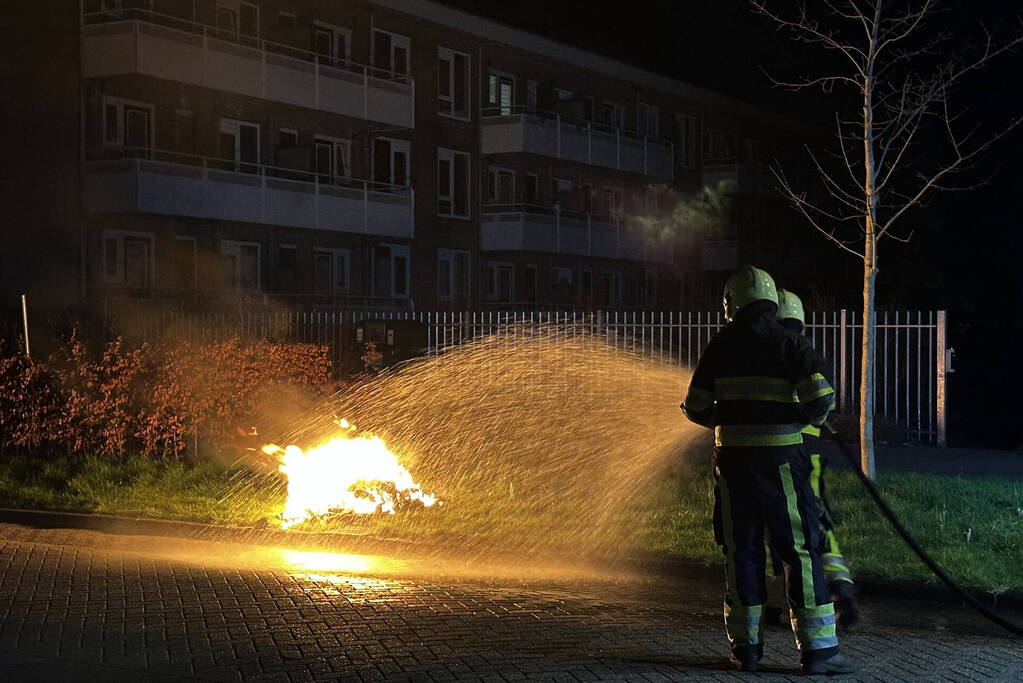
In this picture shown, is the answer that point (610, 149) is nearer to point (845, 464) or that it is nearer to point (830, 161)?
point (830, 161)

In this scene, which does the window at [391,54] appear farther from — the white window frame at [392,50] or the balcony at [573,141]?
the balcony at [573,141]

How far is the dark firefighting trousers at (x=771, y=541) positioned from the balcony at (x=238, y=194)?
Result: 23.4 metres

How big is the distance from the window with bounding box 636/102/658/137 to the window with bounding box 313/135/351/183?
14114 millimetres

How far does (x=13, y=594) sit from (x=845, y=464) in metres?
9.39

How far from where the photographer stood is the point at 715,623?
8.09 metres

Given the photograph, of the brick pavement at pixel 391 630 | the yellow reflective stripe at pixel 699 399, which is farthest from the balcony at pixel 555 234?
the yellow reflective stripe at pixel 699 399

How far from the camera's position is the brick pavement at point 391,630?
6.82 meters

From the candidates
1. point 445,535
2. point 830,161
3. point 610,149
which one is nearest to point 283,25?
point 610,149

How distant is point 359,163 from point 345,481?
935 inches

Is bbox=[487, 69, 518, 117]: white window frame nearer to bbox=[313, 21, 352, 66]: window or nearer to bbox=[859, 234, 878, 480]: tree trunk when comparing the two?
bbox=[313, 21, 352, 66]: window

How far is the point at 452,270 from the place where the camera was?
3844 centimetres

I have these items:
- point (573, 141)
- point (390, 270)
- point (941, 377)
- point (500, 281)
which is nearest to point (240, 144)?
point (390, 270)

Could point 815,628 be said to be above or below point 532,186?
below

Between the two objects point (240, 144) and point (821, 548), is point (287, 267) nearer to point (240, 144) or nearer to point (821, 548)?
point (240, 144)
